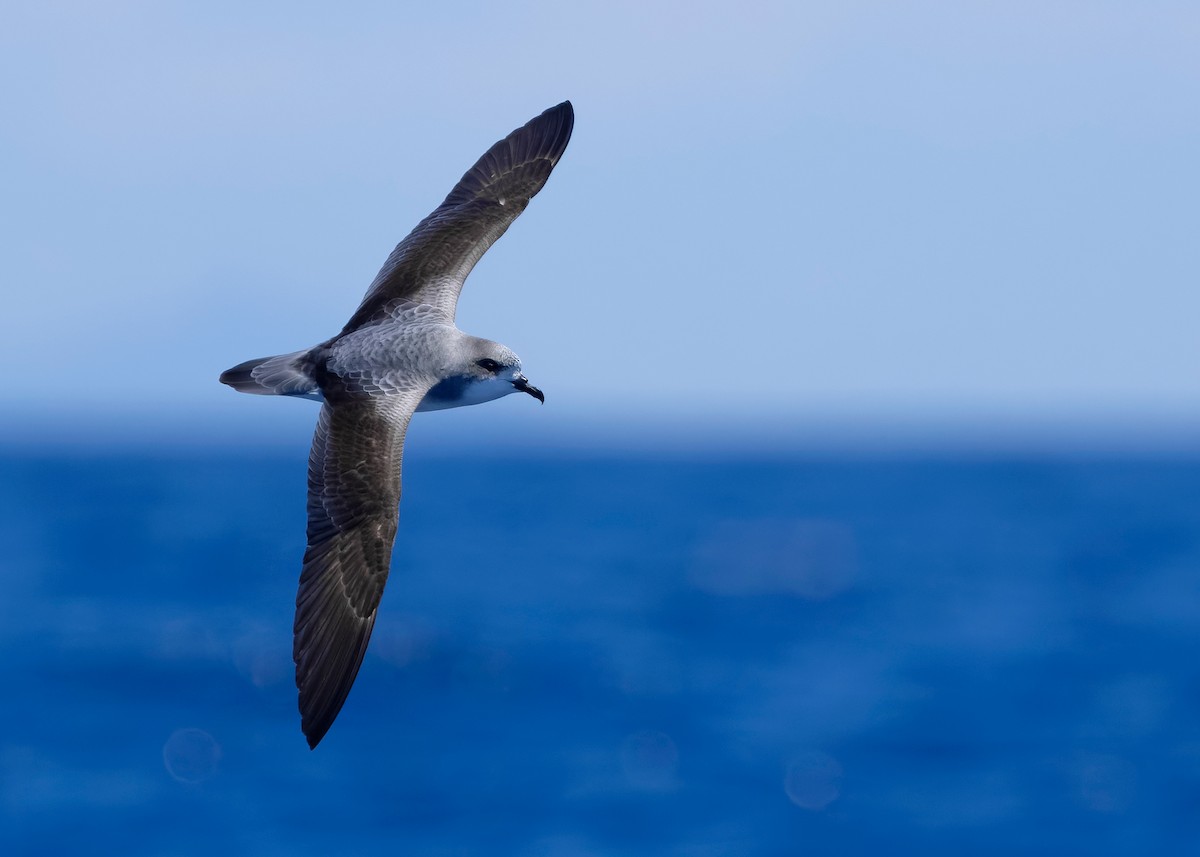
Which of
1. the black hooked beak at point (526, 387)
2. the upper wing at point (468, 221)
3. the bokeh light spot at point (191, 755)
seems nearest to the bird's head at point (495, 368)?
the black hooked beak at point (526, 387)

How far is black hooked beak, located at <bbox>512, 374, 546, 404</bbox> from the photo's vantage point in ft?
47.0

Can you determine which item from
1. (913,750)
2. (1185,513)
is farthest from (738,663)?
(1185,513)

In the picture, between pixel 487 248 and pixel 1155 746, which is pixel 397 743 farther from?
pixel 487 248

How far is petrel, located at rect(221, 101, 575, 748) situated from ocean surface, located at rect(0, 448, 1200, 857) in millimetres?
26444

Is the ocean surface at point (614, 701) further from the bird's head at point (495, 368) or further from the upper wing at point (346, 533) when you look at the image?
the upper wing at point (346, 533)

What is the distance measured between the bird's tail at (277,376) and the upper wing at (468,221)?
0.81m

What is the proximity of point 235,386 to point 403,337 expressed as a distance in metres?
1.69

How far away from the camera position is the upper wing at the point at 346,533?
12977mm

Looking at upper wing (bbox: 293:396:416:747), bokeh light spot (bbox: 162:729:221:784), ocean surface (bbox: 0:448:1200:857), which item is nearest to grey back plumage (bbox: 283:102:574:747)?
upper wing (bbox: 293:396:416:747)

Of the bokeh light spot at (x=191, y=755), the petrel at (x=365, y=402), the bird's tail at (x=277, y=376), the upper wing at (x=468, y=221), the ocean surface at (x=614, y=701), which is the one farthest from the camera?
the bokeh light spot at (x=191, y=755)

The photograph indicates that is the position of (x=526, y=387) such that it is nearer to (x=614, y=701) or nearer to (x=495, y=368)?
(x=495, y=368)

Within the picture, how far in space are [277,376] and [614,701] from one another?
1573 inches

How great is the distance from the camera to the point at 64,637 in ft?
202

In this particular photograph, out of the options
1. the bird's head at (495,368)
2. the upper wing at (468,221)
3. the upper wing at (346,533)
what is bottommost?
the upper wing at (346,533)
